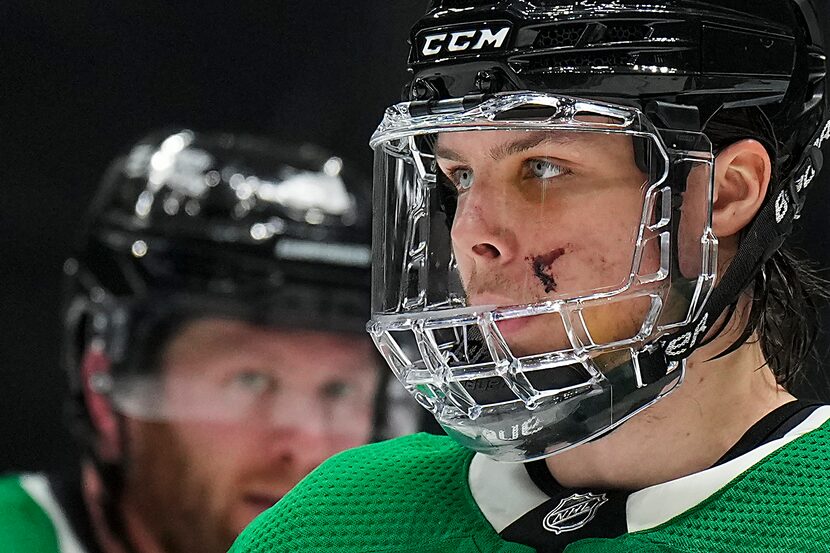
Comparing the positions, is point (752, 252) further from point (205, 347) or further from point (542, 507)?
point (205, 347)

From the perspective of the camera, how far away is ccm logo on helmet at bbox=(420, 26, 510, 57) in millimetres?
1240

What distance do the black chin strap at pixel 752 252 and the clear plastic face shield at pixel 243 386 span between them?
1.31 metres

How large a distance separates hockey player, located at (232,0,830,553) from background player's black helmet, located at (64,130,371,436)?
119cm

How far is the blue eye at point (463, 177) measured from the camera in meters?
1.30

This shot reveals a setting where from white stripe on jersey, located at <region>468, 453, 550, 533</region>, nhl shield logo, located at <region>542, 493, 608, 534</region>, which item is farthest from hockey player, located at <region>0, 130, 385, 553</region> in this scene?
nhl shield logo, located at <region>542, 493, 608, 534</region>

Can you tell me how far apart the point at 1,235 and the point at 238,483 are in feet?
2.08

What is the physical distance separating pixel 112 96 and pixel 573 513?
4.61 ft

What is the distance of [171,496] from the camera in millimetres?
2465

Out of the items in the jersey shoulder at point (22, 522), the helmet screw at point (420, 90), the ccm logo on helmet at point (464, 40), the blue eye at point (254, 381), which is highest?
the ccm logo on helmet at point (464, 40)

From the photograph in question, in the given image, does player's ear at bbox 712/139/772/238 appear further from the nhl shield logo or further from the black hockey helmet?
the nhl shield logo

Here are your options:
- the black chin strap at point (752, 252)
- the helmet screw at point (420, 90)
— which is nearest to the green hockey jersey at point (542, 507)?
the black chin strap at point (752, 252)

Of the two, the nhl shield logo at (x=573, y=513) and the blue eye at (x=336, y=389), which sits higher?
the nhl shield logo at (x=573, y=513)

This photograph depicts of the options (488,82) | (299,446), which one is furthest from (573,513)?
(299,446)

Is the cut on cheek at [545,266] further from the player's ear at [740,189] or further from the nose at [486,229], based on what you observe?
the player's ear at [740,189]
